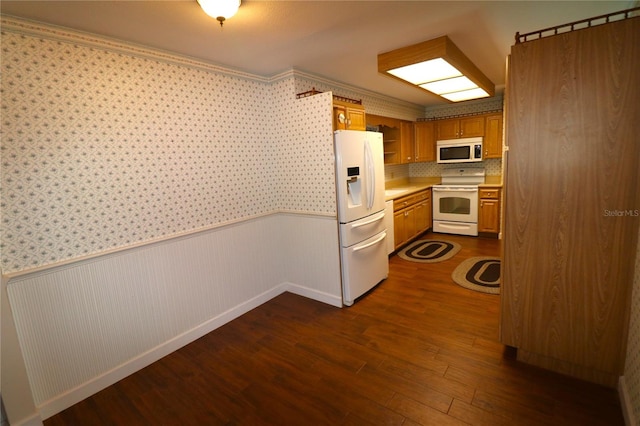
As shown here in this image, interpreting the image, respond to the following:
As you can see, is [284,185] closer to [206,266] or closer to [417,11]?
[206,266]

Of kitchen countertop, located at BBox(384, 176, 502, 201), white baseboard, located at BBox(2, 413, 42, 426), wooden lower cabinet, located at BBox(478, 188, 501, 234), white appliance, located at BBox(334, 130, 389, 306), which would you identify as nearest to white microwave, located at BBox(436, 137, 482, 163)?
kitchen countertop, located at BBox(384, 176, 502, 201)

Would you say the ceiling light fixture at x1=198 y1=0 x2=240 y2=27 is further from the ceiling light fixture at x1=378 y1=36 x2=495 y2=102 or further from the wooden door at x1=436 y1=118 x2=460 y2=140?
the wooden door at x1=436 y1=118 x2=460 y2=140

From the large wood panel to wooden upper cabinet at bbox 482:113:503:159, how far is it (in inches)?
147

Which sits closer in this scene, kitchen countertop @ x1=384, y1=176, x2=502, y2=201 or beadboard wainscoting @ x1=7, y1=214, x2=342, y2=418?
beadboard wainscoting @ x1=7, y1=214, x2=342, y2=418

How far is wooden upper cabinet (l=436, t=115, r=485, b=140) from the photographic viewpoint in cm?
533

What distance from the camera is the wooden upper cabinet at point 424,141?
228 inches

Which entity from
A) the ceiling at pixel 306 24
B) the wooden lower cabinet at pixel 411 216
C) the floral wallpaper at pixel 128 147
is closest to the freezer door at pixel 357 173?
the floral wallpaper at pixel 128 147

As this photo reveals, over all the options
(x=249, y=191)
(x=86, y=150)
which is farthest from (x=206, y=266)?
(x=86, y=150)

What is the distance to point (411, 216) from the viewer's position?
5.09m

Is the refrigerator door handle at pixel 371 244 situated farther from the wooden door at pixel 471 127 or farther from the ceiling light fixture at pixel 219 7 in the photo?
the wooden door at pixel 471 127

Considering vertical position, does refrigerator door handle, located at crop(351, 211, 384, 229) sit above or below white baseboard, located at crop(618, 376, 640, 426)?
above

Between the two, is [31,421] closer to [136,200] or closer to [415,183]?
[136,200]

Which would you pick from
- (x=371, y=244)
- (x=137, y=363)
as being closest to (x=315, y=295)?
(x=371, y=244)

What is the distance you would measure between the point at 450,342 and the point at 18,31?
3.69 metres
